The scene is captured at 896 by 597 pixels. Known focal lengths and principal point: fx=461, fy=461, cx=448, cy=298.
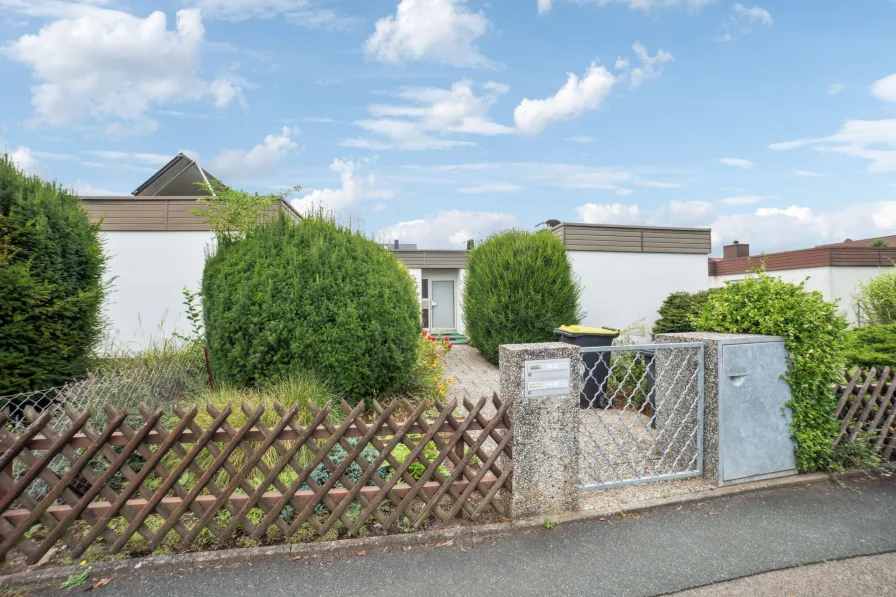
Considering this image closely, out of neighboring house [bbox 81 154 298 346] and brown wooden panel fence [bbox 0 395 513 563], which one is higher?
neighboring house [bbox 81 154 298 346]

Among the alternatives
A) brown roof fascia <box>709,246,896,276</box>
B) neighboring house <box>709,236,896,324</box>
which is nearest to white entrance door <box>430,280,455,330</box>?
neighboring house <box>709,236,896,324</box>

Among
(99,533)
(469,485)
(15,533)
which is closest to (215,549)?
(99,533)

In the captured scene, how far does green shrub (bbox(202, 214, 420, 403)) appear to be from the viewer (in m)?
4.86

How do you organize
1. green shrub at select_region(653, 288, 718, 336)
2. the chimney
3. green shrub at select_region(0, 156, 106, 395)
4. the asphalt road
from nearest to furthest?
the asphalt road
green shrub at select_region(0, 156, 106, 395)
green shrub at select_region(653, 288, 718, 336)
the chimney

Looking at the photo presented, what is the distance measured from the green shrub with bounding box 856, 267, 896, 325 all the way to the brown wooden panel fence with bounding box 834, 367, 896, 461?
9177 mm

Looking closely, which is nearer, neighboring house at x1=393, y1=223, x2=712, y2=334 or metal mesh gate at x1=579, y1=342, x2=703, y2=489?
metal mesh gate at x1=579, y1=342, x2=703, y2=489

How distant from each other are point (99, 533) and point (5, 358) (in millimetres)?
3294

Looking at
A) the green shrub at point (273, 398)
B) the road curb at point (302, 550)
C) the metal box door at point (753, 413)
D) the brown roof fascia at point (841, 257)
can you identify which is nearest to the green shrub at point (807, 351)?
the metal box door at point (753, 413)

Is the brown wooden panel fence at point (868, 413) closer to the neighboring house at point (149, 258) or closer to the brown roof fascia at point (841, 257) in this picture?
the neighboring house at point (149, 258)

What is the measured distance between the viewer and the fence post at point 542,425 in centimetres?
318

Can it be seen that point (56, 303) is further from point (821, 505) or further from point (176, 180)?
point (176, 180)

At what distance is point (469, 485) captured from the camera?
125 inches

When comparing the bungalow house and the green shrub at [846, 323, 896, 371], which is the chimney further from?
the green shrub at [846, 323, 896, 371]

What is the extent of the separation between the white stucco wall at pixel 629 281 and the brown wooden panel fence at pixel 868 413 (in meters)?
6.89
